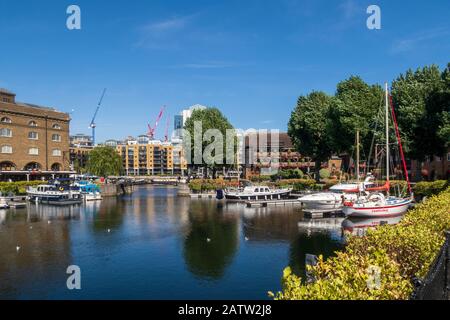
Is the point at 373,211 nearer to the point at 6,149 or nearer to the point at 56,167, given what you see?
the point at 6,149

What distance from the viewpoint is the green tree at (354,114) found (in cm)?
7450

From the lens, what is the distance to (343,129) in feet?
254

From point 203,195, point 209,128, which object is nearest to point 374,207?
point 203,195

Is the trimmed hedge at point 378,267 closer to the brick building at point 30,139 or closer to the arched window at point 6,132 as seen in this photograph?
the brick building at point 30,139

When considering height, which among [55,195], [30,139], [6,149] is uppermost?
[30,139]

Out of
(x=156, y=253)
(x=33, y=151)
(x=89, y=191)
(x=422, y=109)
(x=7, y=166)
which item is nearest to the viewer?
(x=156, y=253)

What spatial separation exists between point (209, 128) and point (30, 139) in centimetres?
5081

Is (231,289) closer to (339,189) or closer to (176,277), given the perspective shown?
(176,277)

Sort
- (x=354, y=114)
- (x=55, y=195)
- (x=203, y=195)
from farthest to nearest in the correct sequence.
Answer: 1. (x=203, y=195)
2. (x=55, y=195)
3. (x=354, y=114)

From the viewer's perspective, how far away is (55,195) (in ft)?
277

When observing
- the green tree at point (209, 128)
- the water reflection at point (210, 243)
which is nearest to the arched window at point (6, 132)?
the green tree at point (209, 128)

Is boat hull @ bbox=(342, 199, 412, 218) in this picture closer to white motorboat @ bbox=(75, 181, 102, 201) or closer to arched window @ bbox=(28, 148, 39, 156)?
white motorboat @ bbox=(75, 181, 102, 201)

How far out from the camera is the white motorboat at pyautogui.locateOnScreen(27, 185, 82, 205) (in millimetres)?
84438
